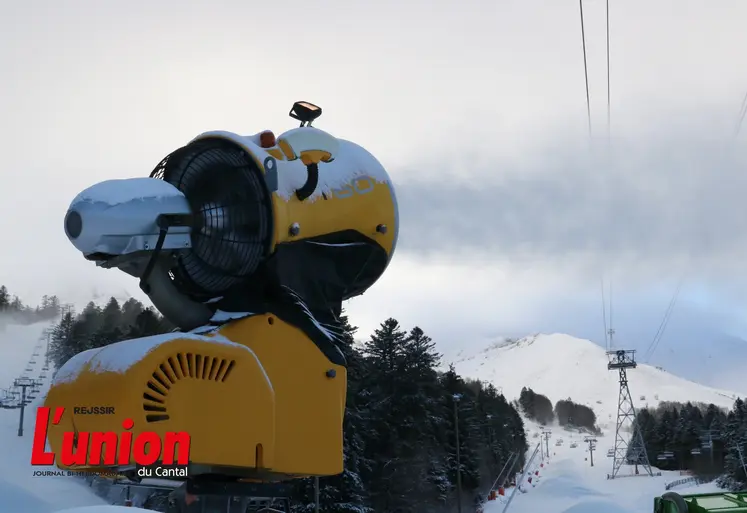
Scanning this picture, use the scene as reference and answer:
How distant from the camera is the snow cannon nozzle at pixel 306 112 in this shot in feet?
33.8

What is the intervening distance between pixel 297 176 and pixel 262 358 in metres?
2.10

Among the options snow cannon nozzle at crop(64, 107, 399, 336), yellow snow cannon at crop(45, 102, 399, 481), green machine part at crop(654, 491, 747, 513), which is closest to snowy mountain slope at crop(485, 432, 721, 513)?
green machine part at crop(654, 491, 747, 513)

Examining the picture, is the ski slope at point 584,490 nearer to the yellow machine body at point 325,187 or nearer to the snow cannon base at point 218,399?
the yellow machine body at point 325,187

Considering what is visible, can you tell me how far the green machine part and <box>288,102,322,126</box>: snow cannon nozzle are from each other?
6222 mm

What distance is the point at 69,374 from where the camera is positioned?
27.0 feet

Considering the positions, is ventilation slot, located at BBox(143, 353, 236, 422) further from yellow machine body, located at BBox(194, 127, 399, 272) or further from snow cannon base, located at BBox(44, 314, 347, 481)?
yellow machine body, located at BBox(194, 127, 399, 272)

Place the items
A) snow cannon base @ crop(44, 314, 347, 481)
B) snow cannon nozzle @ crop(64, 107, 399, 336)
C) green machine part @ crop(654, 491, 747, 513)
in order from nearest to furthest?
snow cannon base @ crop(44, 314, 347, 481) → snow cannon nozzle @ crop(64, 107, 399, 336) → green machine part @ crop(654, 491, 747, 513)

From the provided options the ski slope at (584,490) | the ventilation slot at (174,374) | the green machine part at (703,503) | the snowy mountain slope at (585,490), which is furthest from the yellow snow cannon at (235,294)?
the snowy mountain slope at (585,490)

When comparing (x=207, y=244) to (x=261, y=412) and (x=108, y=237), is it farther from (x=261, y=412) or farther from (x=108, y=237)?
(x=261, y=412)

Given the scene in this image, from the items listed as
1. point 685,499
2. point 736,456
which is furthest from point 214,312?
point 736,456

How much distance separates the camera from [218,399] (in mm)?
8203

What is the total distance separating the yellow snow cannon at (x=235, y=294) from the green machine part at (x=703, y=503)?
3.92 metres

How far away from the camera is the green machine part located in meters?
8.86

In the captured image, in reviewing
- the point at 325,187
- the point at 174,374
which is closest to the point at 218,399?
the point at 174,374
